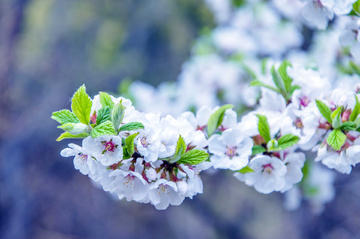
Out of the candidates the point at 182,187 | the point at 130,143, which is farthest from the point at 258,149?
the point at 130,143

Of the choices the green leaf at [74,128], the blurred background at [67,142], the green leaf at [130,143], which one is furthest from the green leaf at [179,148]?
the blurred background at [67,142]

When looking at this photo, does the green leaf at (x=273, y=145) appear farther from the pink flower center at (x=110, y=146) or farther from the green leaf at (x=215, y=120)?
the pink flower center at (x=110, y=146)

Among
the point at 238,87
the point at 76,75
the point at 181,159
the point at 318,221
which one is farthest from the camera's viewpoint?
the point at 76,75

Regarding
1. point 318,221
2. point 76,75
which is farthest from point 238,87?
point 76,75

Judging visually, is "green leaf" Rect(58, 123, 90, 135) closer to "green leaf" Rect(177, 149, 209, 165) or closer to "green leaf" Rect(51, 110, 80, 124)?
"green leaf" Rect(51, 110, 80, 124)

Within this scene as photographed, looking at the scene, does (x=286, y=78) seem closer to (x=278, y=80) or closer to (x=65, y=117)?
(x=278, y=80)

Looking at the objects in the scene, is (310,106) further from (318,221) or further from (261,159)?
(318,221)
